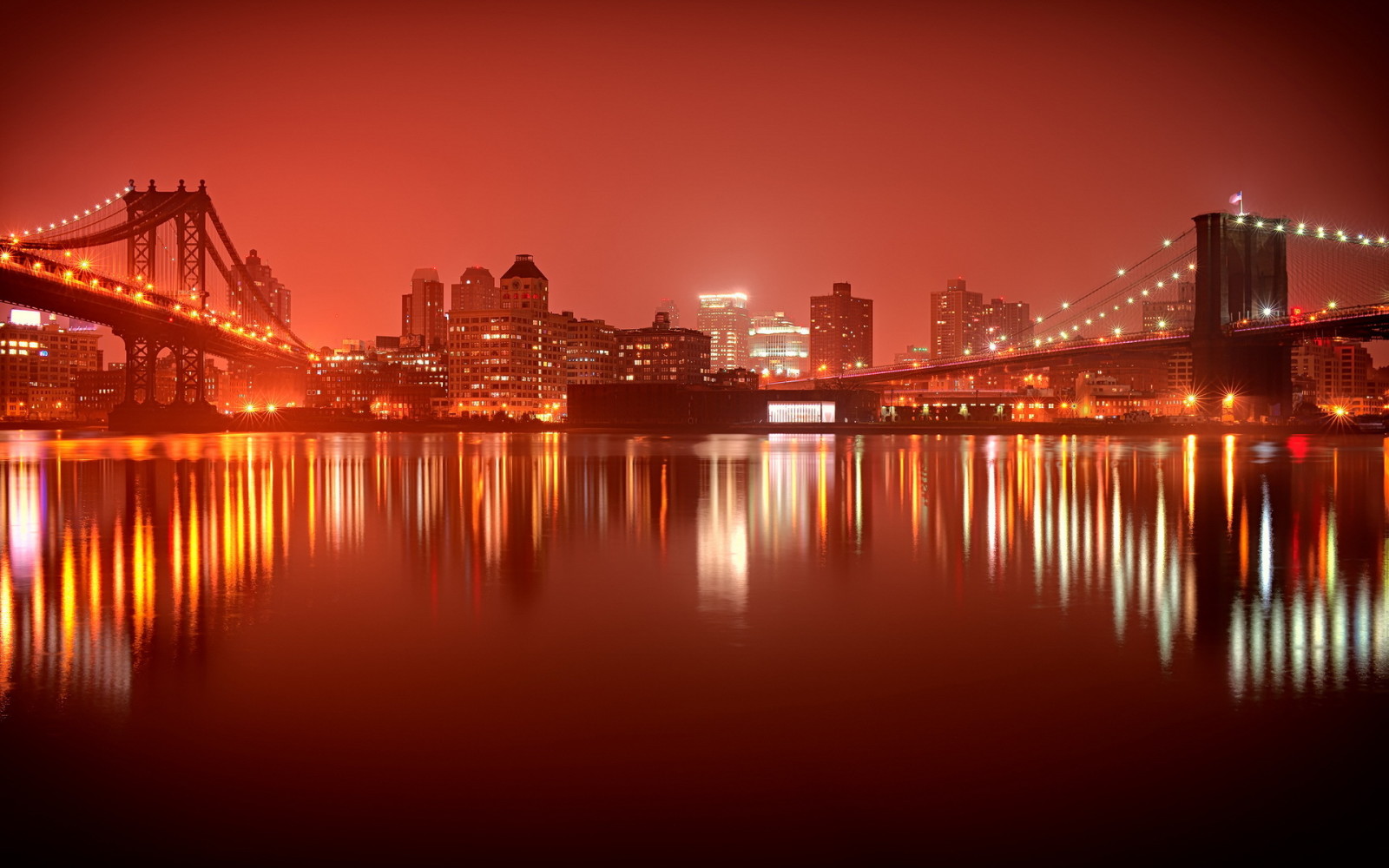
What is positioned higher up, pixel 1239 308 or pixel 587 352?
pixel 587 352

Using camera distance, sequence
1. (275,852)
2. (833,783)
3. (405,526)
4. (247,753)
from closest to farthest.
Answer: (275,852) < (833,783) < (247,753) < (405,526)

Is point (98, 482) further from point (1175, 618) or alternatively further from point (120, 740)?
point (1175, 618)

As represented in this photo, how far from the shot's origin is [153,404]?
8744 cm

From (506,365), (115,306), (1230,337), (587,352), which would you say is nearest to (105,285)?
(115,306)

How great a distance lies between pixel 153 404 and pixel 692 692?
9260cm

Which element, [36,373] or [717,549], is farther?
[36,373]

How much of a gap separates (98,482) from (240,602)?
1963cm

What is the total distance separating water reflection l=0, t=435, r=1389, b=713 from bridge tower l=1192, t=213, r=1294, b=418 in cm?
5629

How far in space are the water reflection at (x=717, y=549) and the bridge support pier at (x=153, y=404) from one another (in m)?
60.2

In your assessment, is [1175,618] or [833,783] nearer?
[833,783]

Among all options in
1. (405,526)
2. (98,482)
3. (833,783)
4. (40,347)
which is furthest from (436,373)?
(833,783)

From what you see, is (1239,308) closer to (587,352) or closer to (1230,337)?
(1230,337)

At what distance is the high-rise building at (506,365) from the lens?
592 feet

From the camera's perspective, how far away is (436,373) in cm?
19725
